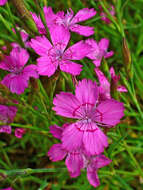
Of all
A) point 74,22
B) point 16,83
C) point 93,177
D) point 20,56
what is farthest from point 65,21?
point 93,177

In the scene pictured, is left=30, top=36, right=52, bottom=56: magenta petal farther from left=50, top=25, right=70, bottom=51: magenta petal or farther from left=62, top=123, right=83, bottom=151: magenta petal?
left=62, top=123, right=83, bottom=151: magenta petal

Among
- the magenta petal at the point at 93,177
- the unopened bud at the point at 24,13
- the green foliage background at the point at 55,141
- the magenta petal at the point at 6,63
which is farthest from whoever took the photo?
the green foliage background at the point at 55,141

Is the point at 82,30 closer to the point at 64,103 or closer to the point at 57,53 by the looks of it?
the point at 57,53

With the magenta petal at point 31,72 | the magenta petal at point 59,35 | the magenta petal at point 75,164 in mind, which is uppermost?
the magenta petal at point 59,35

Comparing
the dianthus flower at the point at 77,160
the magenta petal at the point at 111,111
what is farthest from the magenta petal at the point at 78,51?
the dianthus flower at the point at 77,160

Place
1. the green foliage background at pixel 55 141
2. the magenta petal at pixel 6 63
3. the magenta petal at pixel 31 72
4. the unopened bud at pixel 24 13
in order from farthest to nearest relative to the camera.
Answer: the green foliage background at pixel 55 141
the magenta petal at pixel 6 63
the magenta petal at pixel 31 72
the unopened bud at pixel 24 13

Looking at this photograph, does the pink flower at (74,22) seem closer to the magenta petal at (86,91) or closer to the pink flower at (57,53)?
the pink flower at (57,53)

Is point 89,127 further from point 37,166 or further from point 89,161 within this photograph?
point 37,166
